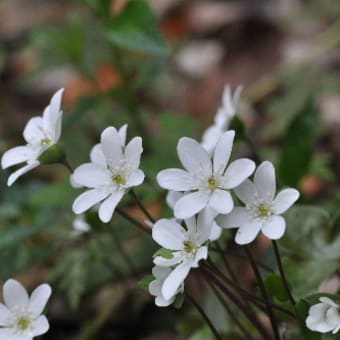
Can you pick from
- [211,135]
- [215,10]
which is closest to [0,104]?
[215,10]

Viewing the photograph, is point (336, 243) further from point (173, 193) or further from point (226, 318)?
point (173, 193)

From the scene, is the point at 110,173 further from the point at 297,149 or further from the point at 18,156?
the point at 297,149

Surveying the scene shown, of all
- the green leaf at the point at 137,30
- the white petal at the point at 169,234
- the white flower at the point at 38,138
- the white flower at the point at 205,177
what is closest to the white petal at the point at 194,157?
the white flower at the point at 205,177

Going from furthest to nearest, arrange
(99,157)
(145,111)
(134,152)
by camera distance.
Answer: (145,111) → (99,157) → (134,152)

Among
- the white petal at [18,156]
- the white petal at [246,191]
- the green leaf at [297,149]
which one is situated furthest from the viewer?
the green leaf at [297,149]

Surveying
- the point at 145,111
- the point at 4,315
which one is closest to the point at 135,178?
the point at 4,315

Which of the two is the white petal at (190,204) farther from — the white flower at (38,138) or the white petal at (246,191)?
the white flower at (38,138)

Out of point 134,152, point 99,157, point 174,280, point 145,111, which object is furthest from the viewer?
point 145,111
